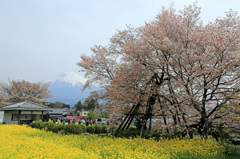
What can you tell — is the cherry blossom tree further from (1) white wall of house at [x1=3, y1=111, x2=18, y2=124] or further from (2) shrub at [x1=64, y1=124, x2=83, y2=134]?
(1) white wall of house at [x1=3, y1=111, x2=18, y2=124]

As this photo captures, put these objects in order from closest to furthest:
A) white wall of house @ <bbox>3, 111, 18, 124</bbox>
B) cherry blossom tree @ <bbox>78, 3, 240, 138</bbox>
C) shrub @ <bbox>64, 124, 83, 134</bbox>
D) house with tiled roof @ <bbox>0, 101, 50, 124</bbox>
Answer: cherry blossom tree @ <bbox>78, 3, 240, 138</bbox> → shrub @ <bbox>64, 124, 83, 134</bbox> → house with tiled roof @ <bbox>0, 101, 50, 124</bbox> → white wall of house @ <bbox>3, 111, 18, 124</bbox>

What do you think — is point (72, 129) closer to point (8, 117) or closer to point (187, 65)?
point (187, 65)

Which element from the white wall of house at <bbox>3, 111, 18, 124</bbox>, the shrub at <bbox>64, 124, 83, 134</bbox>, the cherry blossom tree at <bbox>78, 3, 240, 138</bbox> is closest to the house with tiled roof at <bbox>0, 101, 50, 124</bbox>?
the white wall of house at <bbox>3, 111, 18, 124</bbox>

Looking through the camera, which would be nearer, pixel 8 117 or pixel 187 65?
pixel 187 65

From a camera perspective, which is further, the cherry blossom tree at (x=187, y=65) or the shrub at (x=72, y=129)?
the shrub at (x=72, y=129)

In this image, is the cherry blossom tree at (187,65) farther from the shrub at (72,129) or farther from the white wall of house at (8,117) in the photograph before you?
the white wall of house at (8,117)

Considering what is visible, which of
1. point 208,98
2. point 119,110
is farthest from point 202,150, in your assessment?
point 119,110

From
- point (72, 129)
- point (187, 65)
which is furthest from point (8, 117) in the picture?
point (187, 65)

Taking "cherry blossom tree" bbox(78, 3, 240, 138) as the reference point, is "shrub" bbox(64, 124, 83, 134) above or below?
below

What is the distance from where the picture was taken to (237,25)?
8328 mm

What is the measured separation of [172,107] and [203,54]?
283 cm

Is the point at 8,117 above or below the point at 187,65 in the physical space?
below

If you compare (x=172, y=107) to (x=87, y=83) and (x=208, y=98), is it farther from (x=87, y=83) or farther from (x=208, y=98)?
(x=87, y=83)

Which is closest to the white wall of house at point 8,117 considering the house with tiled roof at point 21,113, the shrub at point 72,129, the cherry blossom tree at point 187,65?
the house with tiled roof at point 21,113
